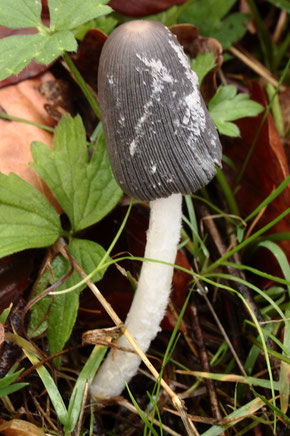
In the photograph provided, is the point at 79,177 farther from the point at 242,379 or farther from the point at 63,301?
the point at 242,379

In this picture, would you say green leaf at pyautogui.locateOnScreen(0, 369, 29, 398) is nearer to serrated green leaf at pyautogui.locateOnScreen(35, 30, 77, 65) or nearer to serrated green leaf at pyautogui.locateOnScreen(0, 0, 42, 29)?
serrated green leaf at pyautogui.locateOnScreen(35, 30, 77, 65)

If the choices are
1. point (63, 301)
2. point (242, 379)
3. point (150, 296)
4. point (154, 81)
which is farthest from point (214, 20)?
point (242, 379)

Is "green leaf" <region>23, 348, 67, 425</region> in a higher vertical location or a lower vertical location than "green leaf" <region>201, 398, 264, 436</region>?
higher

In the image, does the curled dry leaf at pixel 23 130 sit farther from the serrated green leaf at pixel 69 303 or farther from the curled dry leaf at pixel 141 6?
the curled dry leaf at pixel 141 6

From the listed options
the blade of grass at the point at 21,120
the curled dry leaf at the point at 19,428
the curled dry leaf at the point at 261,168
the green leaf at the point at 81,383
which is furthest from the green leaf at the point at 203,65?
the curled dry leaf at the point at 19,428

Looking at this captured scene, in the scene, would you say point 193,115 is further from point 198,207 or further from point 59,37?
point 198,207

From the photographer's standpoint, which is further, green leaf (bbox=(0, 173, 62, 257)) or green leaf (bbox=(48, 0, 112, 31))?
green leaf (bbox=(0, 173, 62, 257))

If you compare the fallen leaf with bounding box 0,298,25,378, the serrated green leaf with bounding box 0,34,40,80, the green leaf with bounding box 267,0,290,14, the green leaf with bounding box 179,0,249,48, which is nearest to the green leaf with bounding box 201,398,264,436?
the fallen leaf with bounding box 0,298,25,378
